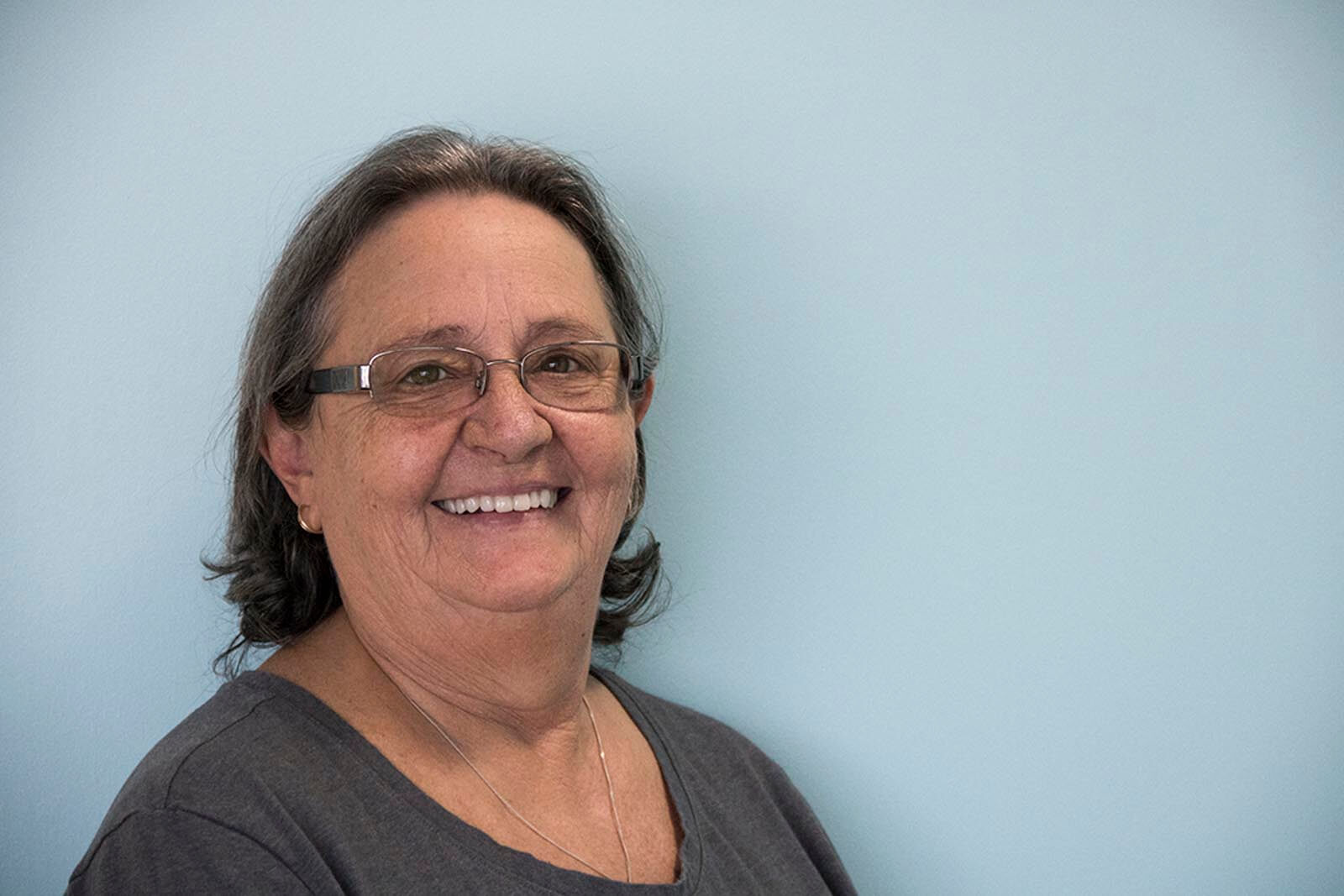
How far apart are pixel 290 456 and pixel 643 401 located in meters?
0.49

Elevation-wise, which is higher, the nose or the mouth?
the nose

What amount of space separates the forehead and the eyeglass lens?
0.02 metres

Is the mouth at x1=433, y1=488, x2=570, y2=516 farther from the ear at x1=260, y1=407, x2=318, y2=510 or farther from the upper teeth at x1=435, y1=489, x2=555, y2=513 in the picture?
the ear at x1=260, y1=407, x2=318, y2=510

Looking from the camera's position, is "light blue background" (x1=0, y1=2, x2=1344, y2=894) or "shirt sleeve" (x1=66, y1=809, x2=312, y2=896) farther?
"light blue background" (x1=0, y1=2, x2=1344, y2=894)

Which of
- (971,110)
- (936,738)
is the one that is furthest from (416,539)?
(971,110)

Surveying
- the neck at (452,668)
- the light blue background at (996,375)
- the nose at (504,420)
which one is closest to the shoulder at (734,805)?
the light blue background at (996,375)

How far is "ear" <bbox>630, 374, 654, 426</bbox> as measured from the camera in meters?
1.54

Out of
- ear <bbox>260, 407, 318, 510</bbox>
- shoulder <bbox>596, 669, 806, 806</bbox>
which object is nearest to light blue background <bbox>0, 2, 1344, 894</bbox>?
shoulder <bbox>596, 669, 806, 806</bbox>

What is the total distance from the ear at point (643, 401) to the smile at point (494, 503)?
0.91ft

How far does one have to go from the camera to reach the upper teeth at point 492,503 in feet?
4.18

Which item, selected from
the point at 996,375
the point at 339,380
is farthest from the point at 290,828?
the point at 996,375

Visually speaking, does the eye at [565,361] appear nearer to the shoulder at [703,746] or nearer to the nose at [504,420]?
the nose at [504,420]

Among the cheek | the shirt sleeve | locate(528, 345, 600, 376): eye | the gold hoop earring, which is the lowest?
the shirt sleeve

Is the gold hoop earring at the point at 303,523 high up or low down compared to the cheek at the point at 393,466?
down
